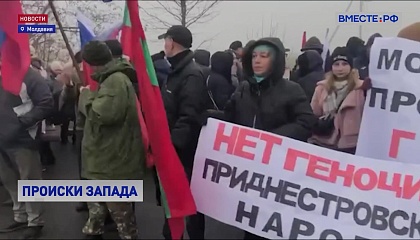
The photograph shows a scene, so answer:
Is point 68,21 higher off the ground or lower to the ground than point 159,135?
higher

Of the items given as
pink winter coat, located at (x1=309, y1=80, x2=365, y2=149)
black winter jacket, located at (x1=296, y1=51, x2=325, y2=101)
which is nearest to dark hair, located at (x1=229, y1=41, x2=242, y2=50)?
black winter jacket, located at (x1=296, y1=51, x2=325, y2=101)

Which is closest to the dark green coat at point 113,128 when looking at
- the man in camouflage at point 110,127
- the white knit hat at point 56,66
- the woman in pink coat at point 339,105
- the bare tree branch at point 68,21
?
the man in camouflage at point 110,127

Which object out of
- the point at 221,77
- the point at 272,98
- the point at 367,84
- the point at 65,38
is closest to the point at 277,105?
the point at 272,98

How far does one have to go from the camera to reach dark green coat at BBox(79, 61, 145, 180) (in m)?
2.38

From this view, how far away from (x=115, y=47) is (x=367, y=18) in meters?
1.30

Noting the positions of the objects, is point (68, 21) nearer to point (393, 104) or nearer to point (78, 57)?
point (78, 57)

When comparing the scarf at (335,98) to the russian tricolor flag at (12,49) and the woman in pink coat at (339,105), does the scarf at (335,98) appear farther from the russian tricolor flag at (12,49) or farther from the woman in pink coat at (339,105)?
the russian tricolor flag at (12,49)

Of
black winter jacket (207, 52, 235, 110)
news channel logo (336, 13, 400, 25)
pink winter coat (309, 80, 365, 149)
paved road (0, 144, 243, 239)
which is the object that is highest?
news channel logo (336, 13, 400, 25)

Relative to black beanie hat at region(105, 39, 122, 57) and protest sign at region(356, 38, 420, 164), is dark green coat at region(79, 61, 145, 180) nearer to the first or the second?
black beanie hat at region(105, 39, 122, 57)

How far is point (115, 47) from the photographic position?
257 centimetres

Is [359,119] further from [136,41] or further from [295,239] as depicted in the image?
[136,41]

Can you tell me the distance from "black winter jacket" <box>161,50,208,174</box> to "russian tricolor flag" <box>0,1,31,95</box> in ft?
2.11

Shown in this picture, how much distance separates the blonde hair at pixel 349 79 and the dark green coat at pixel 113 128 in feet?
3.64

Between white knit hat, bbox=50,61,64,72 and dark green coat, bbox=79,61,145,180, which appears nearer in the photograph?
dark green coat, bbox=79,61,145,180
